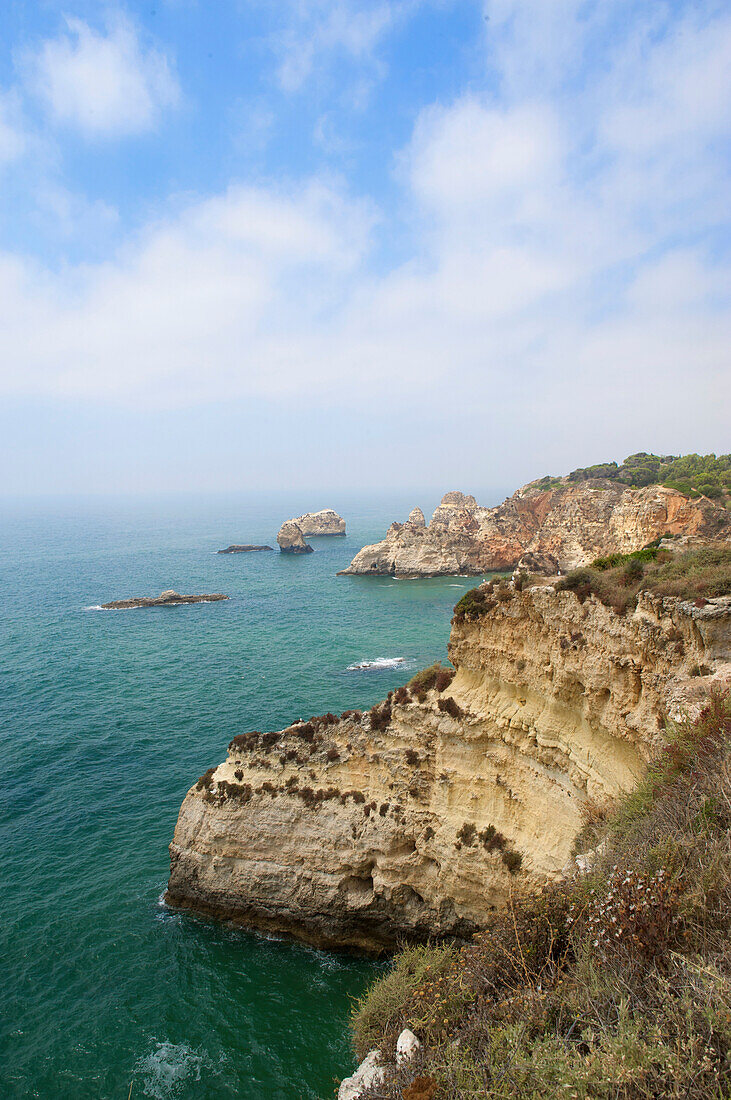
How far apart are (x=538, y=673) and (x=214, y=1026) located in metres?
13.3

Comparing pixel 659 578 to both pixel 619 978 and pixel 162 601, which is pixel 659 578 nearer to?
pixel 619 978

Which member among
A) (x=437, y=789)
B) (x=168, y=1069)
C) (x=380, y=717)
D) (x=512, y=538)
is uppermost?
(x=512, y=538)

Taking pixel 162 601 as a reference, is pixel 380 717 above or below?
above

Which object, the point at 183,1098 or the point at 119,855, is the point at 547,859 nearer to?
the point at 183,1098

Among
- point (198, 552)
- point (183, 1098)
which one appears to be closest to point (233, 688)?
point (183, 1098)

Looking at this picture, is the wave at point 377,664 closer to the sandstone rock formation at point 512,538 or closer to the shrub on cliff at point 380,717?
the sandstone rock formation at point 512,538

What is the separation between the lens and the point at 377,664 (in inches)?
1710

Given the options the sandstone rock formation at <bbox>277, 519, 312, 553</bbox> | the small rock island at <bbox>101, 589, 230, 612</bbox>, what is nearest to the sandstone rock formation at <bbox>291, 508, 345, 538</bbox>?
the sandstone rock formation at <bbox>277, 519, 312, 553</bbox>

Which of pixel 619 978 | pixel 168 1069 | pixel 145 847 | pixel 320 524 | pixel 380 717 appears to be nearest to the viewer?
pixel 619 978

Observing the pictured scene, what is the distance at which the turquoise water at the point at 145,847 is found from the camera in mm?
14070

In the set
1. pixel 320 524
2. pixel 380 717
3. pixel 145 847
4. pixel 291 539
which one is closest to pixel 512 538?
pixel 291 539

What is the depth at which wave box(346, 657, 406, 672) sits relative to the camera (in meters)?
42.4

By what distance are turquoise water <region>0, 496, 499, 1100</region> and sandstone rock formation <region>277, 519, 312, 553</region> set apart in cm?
4419

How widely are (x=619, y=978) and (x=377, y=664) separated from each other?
125ft
